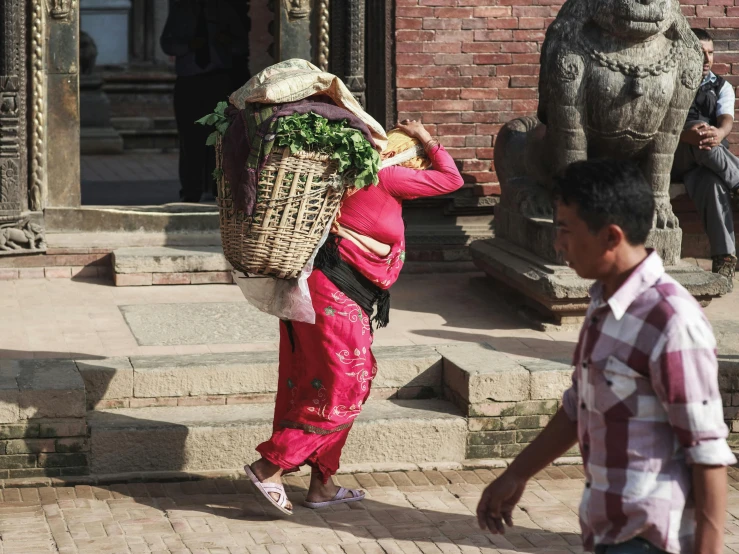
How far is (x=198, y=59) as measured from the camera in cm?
1062

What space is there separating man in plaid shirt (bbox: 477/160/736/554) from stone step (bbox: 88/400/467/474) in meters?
2.78

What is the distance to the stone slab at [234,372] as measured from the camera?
6047mm

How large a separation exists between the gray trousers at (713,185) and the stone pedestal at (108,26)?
11.3 meters

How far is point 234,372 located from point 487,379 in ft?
4.03

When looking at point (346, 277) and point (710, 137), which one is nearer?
point (346, 277)

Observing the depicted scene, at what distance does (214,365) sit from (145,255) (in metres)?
2.47

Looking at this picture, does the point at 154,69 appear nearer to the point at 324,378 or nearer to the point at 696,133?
the point at 696,133

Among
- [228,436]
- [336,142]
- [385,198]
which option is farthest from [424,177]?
[228,436]

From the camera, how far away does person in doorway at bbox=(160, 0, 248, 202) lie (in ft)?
34.8

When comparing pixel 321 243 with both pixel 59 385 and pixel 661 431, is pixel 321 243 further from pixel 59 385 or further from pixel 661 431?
pixel 661 431

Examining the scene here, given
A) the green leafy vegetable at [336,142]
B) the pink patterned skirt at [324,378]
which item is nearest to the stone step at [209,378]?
the pink patterned skirt at [324,378]

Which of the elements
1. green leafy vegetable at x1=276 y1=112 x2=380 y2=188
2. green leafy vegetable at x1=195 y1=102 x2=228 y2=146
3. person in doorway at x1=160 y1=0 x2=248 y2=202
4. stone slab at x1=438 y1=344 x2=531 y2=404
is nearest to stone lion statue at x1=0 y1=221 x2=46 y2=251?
person in doorway at x1=160 y1=0 x2=248 y2=202

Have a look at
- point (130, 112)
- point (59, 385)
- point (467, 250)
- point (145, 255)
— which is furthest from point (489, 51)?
point (130, 112)

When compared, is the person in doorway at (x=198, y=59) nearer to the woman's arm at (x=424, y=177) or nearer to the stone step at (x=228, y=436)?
the stone step at (x=228, y=436)
